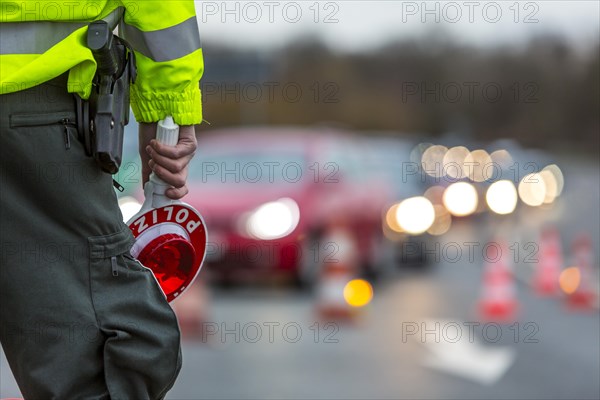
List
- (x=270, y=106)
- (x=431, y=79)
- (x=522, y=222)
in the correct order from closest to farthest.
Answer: (x=522, y=222), (x=270, y=106), (x=431, y=79)

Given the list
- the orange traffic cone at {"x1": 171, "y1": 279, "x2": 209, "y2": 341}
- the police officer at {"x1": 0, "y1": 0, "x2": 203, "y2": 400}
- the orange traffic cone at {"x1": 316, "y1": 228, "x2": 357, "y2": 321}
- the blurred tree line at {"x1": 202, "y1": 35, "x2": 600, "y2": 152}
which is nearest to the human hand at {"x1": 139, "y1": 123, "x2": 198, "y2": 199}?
the police officer at {"x1": 0, "y1": 0, "x2": 203, "y2": 400}

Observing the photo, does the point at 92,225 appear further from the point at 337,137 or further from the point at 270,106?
the point at 270,106

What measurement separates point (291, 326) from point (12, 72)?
23.6 ft

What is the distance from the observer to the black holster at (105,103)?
237 cm

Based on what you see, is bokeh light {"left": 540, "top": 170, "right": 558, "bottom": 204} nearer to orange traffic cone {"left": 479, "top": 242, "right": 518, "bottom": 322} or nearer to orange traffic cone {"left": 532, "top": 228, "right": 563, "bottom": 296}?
orange traffic cone {"left": 532, "top": 228, "right": 563, "bottom": 296}

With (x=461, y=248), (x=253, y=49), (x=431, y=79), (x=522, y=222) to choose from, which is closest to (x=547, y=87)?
(x=431, y=79)

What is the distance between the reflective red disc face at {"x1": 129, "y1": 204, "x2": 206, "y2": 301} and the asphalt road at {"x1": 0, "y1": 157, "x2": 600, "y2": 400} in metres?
3.44

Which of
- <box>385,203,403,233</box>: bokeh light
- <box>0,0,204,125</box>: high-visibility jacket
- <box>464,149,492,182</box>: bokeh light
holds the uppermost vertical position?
<box>0,0,204,125</box>: high-visibility jacket

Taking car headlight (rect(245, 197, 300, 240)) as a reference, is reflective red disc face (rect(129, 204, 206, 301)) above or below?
above

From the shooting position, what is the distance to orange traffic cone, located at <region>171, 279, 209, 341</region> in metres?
8.59

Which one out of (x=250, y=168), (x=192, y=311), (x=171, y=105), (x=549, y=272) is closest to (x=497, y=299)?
(x=549, y=272)

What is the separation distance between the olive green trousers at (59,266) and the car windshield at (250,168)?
972 centimetres

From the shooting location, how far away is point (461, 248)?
1859 cm

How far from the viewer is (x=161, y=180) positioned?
2680mm
